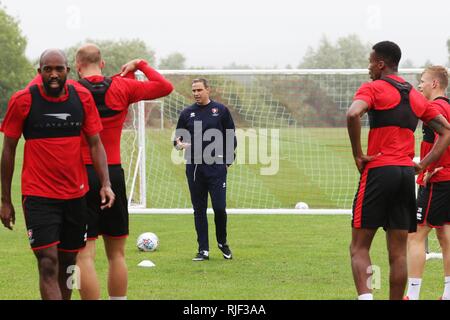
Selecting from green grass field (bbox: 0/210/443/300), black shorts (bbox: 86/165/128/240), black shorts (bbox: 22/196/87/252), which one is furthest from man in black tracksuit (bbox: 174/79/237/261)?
black shorts (bbox: 22/196/87/252)

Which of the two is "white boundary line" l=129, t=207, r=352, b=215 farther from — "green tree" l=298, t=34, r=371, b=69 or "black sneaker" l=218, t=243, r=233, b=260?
"green tree" l=298, t=34, r=371, b=69

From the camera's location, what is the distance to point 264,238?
554 inches

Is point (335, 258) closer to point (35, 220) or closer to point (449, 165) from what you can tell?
point (449, 165)

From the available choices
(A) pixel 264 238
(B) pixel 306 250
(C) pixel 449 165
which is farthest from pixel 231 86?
(C) pixel 449 165

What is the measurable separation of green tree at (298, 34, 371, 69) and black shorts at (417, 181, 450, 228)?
83.2 m

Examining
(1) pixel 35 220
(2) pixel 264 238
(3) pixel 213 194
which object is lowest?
(2) pixel 264 238

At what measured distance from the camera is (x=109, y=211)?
762 centimetres

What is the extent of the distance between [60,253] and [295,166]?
25.6m

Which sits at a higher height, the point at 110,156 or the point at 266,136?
the point at 110,156

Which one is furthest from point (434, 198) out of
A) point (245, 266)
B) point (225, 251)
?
point (225, 251)

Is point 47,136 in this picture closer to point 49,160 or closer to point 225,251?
point 49,160

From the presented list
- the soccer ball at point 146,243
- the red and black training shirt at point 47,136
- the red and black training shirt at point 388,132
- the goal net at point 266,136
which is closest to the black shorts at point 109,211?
the red and black training shirt at point 47,136

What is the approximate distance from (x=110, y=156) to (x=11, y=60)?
76078 millimetres

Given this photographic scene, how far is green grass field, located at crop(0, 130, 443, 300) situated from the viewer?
30.5 ft
